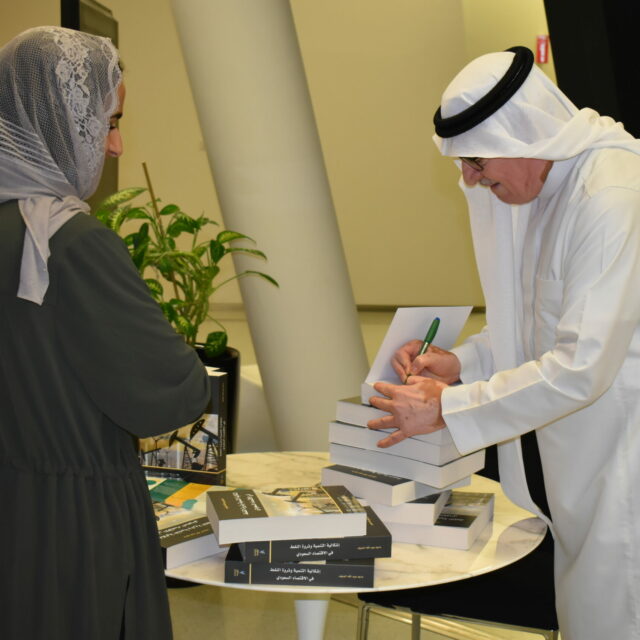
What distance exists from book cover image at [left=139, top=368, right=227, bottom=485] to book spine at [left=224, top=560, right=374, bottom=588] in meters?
0.52

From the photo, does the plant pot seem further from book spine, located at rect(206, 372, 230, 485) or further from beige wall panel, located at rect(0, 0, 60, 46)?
beige wall panel, located at rect(0, 0, 60, 46)

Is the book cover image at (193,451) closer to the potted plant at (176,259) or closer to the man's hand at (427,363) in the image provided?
the man's hand at (427,363)

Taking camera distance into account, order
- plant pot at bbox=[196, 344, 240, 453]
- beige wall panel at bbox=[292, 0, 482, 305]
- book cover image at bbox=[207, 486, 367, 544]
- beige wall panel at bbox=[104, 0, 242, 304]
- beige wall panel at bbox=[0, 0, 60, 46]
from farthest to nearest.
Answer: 1. beige wall panel at bbox=[0, 0, 60, 46]
2. beige wall panel at bbox=[104, 0, 242, 304]
3. beige wall panel at bbox=[292, 0, 482, 305]
4. plant pot at bbox=[196, 344, 240, 453]
5. book cover image at bbox=[207, 486, 367, 544]

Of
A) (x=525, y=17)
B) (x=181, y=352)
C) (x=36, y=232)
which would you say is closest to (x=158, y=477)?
(x=181, y=352)

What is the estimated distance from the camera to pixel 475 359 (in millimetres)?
2477

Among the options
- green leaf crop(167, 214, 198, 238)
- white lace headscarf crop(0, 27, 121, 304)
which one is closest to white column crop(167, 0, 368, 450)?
green leaf crop(167, 214, 198, 238)

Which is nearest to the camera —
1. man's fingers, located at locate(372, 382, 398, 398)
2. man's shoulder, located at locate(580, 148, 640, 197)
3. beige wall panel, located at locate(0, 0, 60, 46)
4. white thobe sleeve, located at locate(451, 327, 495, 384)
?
man's shoulder, located at locate(580, 148, 640, 197)

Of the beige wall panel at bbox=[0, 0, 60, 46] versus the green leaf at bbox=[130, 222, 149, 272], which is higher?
the beige wall panel at bbox=[0, 0, 60, 46]

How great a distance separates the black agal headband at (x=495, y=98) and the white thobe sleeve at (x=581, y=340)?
30 centimetres

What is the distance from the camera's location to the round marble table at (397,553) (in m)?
1.77

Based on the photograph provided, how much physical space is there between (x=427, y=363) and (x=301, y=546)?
2.33ft

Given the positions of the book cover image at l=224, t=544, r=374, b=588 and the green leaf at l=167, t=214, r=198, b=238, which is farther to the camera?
the green leaf at l=167, t=214, r=198, b=238

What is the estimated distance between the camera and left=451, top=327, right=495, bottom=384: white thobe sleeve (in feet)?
8.05

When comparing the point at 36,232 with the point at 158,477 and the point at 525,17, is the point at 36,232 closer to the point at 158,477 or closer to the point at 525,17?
the point at 158,477
